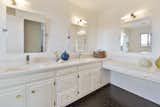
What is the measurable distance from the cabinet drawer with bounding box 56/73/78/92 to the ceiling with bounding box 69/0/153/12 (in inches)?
76.2

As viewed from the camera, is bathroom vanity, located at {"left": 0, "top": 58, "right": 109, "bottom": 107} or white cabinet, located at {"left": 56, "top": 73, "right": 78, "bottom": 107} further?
white cabinet, located at {"left": 56, "top": 73, "right": 78, "bottom": 107}

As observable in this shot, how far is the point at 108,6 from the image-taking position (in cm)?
359

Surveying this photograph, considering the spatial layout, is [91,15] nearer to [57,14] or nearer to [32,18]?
[57,14]

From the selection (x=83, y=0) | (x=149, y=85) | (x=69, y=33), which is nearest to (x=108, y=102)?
(x=149, y=85)

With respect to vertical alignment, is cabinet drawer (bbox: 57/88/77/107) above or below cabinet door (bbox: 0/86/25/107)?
below

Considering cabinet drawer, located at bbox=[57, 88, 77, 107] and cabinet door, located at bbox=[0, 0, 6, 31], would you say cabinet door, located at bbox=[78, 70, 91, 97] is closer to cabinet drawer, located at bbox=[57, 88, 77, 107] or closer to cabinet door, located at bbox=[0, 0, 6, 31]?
cabinet drawer, located at bbox=[57, 88, 77, 107]

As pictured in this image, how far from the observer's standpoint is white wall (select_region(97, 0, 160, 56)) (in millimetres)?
2578

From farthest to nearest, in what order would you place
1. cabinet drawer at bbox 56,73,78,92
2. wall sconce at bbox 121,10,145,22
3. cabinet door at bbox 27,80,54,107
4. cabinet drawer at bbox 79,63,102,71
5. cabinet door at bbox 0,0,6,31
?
1. wall sconce at bbox 121,10,145,22
2. cabinet drawer at bbox 79,63,102,71
3. cabinet drawer at bbox 56,73,78,92
4. cabinet door at bbox 0,0,6,31
5. cabinet door at bbox 27,80,54,107

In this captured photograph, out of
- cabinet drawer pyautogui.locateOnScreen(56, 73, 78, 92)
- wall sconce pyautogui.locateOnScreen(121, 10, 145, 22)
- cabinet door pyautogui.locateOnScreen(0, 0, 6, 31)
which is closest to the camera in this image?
cabinet door pyautogui.locateOnScreen(0, 0, 6, 31)

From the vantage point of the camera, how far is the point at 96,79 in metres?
3.05

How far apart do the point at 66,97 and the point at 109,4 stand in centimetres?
272

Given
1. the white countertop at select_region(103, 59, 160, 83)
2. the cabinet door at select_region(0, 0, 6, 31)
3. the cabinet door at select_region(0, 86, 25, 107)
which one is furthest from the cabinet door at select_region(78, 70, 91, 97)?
the cabinet door at select_region(0, 0, 6, 31)

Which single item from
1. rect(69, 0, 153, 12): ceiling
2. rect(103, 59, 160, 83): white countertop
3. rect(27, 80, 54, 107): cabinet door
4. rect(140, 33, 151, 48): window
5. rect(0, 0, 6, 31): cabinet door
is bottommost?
rect(27, 80, 54, 107): cabinet door

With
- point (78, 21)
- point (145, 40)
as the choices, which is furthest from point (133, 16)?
point (78, 21)
